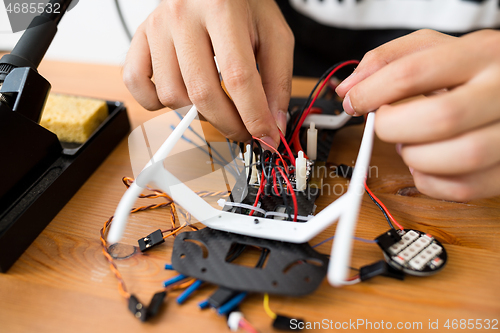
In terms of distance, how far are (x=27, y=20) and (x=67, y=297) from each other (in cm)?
58

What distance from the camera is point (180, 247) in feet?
1.57

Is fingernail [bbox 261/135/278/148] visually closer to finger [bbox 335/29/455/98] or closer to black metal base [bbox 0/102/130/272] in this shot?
finger [bbox 335/29/455/98]

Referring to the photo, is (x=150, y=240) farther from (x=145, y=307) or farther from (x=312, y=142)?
(x=312, y=142)

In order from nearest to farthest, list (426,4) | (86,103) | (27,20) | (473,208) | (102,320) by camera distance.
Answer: (102,320) < (473,208) < (27,20) < (86,103) < (426,4)

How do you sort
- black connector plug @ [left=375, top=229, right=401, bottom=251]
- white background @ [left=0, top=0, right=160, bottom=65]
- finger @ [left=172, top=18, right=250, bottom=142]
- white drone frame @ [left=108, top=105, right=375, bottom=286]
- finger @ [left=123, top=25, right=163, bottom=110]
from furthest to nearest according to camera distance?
white background @ [left=0, top=0, right=160, bottom=65]
finger @ [left=123, top=25, right=163, bottom=110]
finger @ [left=172, top=18, right=250, bottom=142]
black connector plug @ [left=375, top=229, right=401, bottom=251]
white drone frame @ [left=108, top=105, right=375, bottom=286]

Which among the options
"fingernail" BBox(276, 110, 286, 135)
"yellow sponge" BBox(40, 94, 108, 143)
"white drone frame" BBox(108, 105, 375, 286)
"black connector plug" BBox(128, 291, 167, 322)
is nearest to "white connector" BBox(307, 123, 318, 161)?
"fingernail" BBox(276, 110, 286, 135)

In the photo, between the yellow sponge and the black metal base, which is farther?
the yellow sponge

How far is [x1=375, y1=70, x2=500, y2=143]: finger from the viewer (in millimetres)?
391

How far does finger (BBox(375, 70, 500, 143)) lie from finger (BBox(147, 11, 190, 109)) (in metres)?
0.41

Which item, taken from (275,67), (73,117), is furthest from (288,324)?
(73,117)

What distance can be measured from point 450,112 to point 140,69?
57 centimetres

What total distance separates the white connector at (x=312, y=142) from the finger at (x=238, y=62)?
0.34 feet

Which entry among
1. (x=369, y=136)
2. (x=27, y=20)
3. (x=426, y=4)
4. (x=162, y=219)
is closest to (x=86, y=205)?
(x=162, y=219)

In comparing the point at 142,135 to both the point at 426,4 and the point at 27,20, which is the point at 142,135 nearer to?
the point at 27,20
